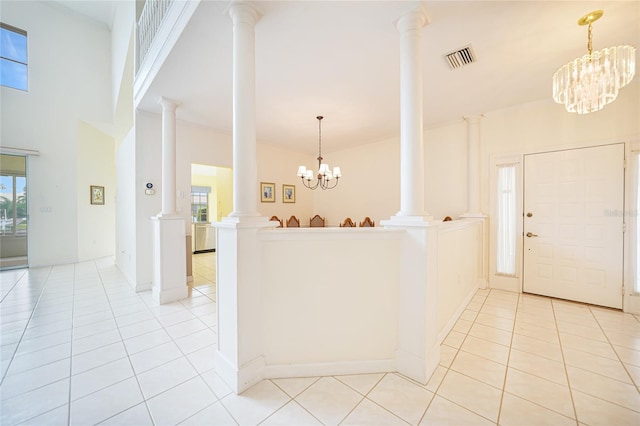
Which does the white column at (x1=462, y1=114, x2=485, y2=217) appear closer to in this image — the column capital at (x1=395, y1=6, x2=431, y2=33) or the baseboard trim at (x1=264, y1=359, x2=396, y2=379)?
the column capital at (x1=395, y1=6, x2=431, y2=33)

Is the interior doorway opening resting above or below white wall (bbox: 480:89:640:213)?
below

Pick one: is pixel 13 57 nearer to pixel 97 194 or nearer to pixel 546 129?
pixel 97 194

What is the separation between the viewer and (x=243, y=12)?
6.07 ft

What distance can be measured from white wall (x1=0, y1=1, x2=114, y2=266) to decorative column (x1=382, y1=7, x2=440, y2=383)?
7.62 m

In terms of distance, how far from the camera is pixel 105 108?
20.6ft

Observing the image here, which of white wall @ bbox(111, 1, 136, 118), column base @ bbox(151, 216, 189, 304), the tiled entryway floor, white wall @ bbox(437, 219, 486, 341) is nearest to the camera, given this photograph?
the tiled entryway floor

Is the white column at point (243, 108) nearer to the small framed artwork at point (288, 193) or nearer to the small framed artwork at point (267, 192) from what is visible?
the small framed artwork at point (267, 192)

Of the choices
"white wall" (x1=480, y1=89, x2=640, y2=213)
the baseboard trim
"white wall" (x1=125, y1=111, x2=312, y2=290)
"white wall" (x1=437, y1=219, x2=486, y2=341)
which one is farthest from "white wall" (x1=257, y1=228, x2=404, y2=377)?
"white wall" (x1=480, y1=89, x2=640, y2=213)

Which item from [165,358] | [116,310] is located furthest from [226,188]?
[165,358]

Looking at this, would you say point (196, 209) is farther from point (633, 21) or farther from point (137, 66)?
point (633, 21)

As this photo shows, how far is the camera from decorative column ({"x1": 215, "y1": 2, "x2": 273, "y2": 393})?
1761mm

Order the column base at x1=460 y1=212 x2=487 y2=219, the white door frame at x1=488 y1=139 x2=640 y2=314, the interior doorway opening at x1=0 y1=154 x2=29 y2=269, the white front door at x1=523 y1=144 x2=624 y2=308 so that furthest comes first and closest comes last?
the interior doorway opening at x1=0 y1=154 x2=29 y2=269 → the column base at x1=460 y1=212 x2=487 y2=219 → the white front door at x1=523 y1=144 x2=624 y2=308 → the white door frame at x1=488 y1=139 x2=640 y2=314

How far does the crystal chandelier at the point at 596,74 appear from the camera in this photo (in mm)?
1967

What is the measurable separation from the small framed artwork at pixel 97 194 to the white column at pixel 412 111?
7.94 m
